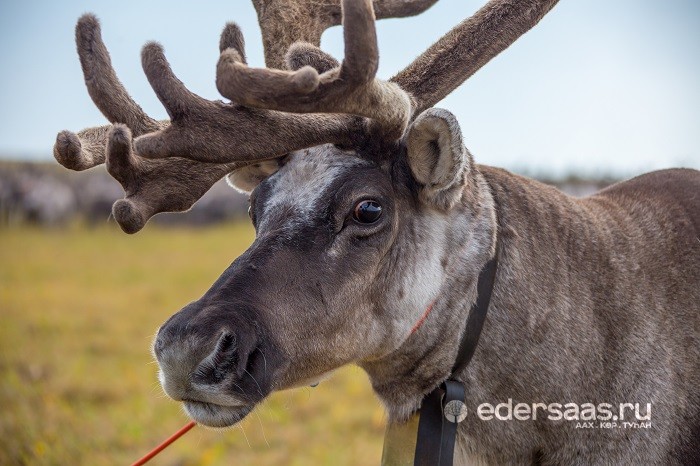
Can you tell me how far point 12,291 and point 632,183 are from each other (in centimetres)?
1216

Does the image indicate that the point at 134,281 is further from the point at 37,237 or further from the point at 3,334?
the point at 37,237

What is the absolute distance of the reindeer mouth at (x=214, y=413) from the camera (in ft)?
8.98

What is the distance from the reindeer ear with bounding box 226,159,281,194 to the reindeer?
0.05 m

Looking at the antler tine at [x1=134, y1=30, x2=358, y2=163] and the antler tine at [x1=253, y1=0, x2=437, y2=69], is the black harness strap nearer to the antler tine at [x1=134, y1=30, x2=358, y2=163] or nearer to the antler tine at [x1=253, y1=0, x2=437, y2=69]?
the antler tine at [x1=134, y1=30, x2=358, y2=163]

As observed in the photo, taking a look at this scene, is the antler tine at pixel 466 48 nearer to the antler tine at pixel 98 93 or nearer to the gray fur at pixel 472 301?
the gray fur at pixel 472 301

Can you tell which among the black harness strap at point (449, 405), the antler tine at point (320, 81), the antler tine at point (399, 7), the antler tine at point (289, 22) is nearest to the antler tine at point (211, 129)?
the antler tine at point (320, 81)

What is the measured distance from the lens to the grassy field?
21.4 feet

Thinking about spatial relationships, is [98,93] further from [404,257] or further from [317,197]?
[404,257]

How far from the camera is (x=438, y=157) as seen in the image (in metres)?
3.04

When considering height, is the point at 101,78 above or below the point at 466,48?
above

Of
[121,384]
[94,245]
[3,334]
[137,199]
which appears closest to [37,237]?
[94,245]

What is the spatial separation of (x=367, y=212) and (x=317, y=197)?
0.65 feet

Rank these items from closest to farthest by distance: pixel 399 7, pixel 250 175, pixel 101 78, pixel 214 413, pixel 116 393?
1. pixel 214 413
2. pixel 101 78
3. pixel 250 175
4. pixel 399 7
5. pixel 116 393

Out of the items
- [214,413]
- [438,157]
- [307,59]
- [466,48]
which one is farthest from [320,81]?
[214,413]
